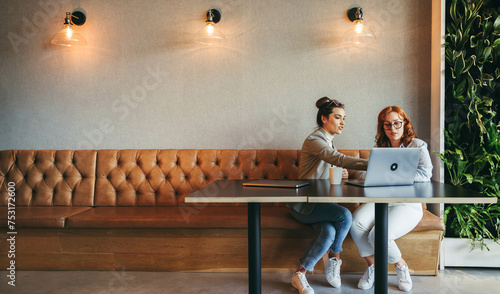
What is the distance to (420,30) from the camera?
293 cm

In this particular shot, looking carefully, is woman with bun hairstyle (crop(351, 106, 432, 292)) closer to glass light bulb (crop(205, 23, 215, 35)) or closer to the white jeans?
the white jeans

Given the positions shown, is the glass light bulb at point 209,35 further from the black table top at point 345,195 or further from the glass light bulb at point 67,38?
the black table top at point 345,195

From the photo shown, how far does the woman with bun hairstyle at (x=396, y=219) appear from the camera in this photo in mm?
2107

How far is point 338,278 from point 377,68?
171 centimetres

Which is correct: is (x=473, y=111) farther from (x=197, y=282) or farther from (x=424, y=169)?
(x=197, y=282)

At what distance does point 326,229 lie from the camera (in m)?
2.11

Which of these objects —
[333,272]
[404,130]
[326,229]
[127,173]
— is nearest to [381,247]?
[326,229]

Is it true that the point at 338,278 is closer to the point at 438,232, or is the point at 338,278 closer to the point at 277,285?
the point at 277,285

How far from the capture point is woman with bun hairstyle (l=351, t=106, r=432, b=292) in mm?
2107

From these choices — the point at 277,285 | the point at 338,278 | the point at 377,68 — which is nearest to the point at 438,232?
Result: the point at 338,278

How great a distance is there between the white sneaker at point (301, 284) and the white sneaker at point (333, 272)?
173mm

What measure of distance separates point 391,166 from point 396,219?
57cm

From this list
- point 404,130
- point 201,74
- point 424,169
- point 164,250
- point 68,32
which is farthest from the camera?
point 201,74

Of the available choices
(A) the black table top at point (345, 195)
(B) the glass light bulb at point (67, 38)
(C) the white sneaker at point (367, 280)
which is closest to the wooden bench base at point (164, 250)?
(C) the white sneaker at point (367, 280)
